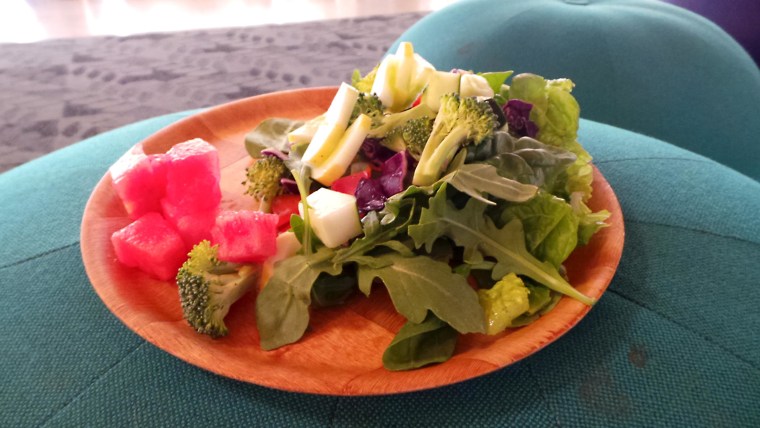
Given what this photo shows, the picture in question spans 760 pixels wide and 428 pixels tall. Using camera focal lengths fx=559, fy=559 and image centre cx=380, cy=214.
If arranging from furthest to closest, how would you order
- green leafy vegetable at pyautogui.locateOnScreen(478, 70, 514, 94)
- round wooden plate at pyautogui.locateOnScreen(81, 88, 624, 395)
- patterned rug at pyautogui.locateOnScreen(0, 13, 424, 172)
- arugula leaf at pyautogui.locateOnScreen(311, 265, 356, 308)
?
patterned rug at pyautogui.locateOnScreen(0, 13, 424, 172)
green leafy vegetable at pyautogui.locateOnScreen(478, 70, 514, 94)
arugula leaf at pyautogui.locateOnScreen(311, 265, 356, 308)
round wooden plate at pyautogui.locateOnScreen(81, 88, 624, 395)

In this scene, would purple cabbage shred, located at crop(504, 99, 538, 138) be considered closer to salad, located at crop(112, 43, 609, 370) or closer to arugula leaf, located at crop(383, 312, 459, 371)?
salad, located at crop(112, 43, 609, 370)

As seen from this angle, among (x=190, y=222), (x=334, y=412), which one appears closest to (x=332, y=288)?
(x=334, y=412)

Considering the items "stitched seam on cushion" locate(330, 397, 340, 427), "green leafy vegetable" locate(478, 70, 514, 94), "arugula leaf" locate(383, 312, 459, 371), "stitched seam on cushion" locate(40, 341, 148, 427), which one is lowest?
"stitched seam on cushion" locate(40, 341, 148, 427)

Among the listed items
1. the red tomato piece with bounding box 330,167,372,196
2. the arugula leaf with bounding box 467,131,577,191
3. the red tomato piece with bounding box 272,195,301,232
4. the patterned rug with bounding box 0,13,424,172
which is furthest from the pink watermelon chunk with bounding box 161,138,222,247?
the patterned rug with bounding box 0,13,424,172

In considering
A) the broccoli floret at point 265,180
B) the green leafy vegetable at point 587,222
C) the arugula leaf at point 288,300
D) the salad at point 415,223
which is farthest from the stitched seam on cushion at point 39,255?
the green leafy vegetable at point 587,222

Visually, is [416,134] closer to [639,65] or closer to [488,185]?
[488,185]

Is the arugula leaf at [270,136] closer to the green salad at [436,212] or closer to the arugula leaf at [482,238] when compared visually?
the green salad at [436,212]

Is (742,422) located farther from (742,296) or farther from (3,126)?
(3,126)
